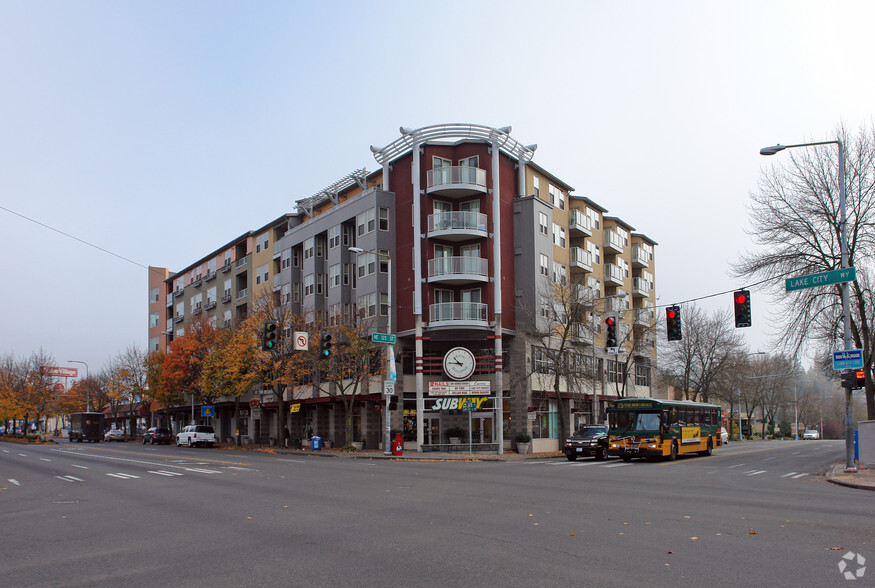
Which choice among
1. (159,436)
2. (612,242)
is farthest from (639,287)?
(159,436)

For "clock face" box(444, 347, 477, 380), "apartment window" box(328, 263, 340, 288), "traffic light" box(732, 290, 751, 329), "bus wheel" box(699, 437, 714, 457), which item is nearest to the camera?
"traffic light" box(732, 290, 751, 329)

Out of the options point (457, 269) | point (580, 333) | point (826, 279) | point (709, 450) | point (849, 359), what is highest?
point (457, 269)

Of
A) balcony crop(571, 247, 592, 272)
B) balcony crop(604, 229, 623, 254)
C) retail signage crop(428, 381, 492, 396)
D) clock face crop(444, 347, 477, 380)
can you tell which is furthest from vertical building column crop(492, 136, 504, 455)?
balcony crop(604, 229, 623, 254)

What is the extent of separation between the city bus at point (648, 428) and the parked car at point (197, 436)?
3636 cm

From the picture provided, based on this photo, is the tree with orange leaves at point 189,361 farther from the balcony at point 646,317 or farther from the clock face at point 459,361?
the balcony at point 646,317

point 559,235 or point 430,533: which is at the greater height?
point 559,235

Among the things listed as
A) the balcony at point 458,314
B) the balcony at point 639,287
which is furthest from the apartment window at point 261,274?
the balcony at point 639,287

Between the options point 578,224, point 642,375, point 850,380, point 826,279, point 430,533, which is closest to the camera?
point 430,533

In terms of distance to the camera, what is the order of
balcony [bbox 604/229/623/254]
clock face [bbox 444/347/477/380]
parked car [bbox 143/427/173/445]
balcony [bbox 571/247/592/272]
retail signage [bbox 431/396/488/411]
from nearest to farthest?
retail signage [bbox 431/396/488/411] → clock face [bbox 444/347/477/380] → balcony [bbox 571/247/592/272] → balcony [bbox 604/229/623/254] → parked car [bbox 143/427/173/445]

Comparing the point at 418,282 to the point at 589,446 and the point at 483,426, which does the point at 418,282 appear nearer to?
the point at 483,426

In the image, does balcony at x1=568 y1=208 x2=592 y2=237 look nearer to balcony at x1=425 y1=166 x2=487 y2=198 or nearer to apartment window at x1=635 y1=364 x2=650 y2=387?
balcony at x1=425 y1=166 x2=487 y2=198

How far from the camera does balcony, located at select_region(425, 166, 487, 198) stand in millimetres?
44250

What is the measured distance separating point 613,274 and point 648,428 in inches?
1189

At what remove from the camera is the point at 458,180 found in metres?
44.5
